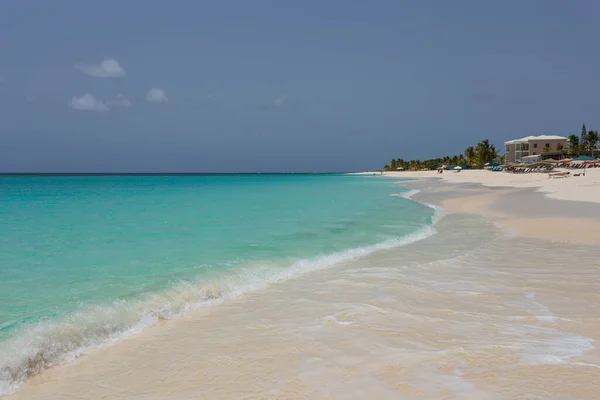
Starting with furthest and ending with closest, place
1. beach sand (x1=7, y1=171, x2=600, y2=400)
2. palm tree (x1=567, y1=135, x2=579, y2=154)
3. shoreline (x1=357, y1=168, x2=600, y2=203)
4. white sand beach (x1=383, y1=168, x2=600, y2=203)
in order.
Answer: palm tree (x1=567, y1=135, x2=579, y2=154)
white sand beach (x1=383, y1=168, x2=600, y2=203)
shoreline (x1=357, y1=168, x2=600, y2=203)
beach sand (x1=7, y1=171, x2=600, y2=400)

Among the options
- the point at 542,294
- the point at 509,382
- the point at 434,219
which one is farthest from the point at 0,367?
the point at 434,219

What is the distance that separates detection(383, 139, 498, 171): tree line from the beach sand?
11668cm

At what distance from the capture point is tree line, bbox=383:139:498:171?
374 ft

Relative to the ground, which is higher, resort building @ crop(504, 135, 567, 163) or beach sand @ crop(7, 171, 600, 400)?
resort building @ crop(504, 135, 567, 163)

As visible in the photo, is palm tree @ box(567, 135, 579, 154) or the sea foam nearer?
the sea foam

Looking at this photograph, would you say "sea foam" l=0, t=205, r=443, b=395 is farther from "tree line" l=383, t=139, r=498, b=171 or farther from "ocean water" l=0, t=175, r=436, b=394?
"tree line" l=383, t=139, r=498, b=171

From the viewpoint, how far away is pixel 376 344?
4.50 meters

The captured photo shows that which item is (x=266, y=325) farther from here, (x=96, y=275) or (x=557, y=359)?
(x=96, y=275)

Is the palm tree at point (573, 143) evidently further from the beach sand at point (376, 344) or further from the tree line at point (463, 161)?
the beach sand at point (376, 344)

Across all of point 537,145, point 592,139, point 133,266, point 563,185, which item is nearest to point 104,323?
point 133,266

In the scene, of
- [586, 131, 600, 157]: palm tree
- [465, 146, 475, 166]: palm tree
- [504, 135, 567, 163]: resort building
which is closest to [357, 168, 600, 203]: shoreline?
[504, 135, 567, 163]: resort building

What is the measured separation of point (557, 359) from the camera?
3.98 meters

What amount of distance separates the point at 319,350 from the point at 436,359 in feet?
4.06

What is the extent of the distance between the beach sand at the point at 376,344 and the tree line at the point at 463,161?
117 meters
